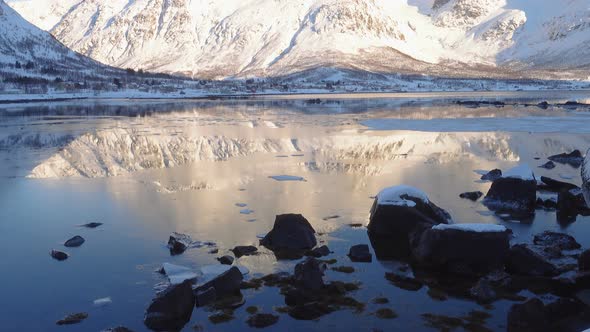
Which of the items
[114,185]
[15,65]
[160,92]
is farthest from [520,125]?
[15,65]

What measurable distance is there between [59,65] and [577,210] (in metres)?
194

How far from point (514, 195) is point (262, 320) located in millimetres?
9469

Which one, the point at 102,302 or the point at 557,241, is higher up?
the point at 557,241

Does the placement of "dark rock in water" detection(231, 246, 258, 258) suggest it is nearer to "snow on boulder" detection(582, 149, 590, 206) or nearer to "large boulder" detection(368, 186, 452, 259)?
"large boulder" detection(368, 186, 452, 259)

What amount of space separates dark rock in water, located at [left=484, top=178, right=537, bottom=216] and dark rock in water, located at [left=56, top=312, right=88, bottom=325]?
10827 mm

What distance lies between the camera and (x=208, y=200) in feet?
54.1

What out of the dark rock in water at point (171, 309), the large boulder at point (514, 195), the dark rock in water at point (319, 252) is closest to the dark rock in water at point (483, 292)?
the dark rock in water at point (319, 252)

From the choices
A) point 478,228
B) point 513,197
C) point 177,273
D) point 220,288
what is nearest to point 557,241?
point 478,228

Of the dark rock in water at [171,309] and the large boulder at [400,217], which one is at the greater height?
the large boulder at [400,217]

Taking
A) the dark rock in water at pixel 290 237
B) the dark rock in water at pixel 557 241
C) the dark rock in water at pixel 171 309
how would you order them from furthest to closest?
the dark rock in water at pixel 290 237 < the dark rock in water at pixel 557 241 < the dark rock in water at pixel 171 309

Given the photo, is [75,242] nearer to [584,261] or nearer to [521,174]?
[584,261]

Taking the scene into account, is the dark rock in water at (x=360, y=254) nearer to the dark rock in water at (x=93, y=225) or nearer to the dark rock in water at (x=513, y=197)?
the dark rock in water at (x=513, y=197)

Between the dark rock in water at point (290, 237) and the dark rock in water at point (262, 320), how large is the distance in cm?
303

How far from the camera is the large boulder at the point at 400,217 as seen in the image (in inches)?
508
